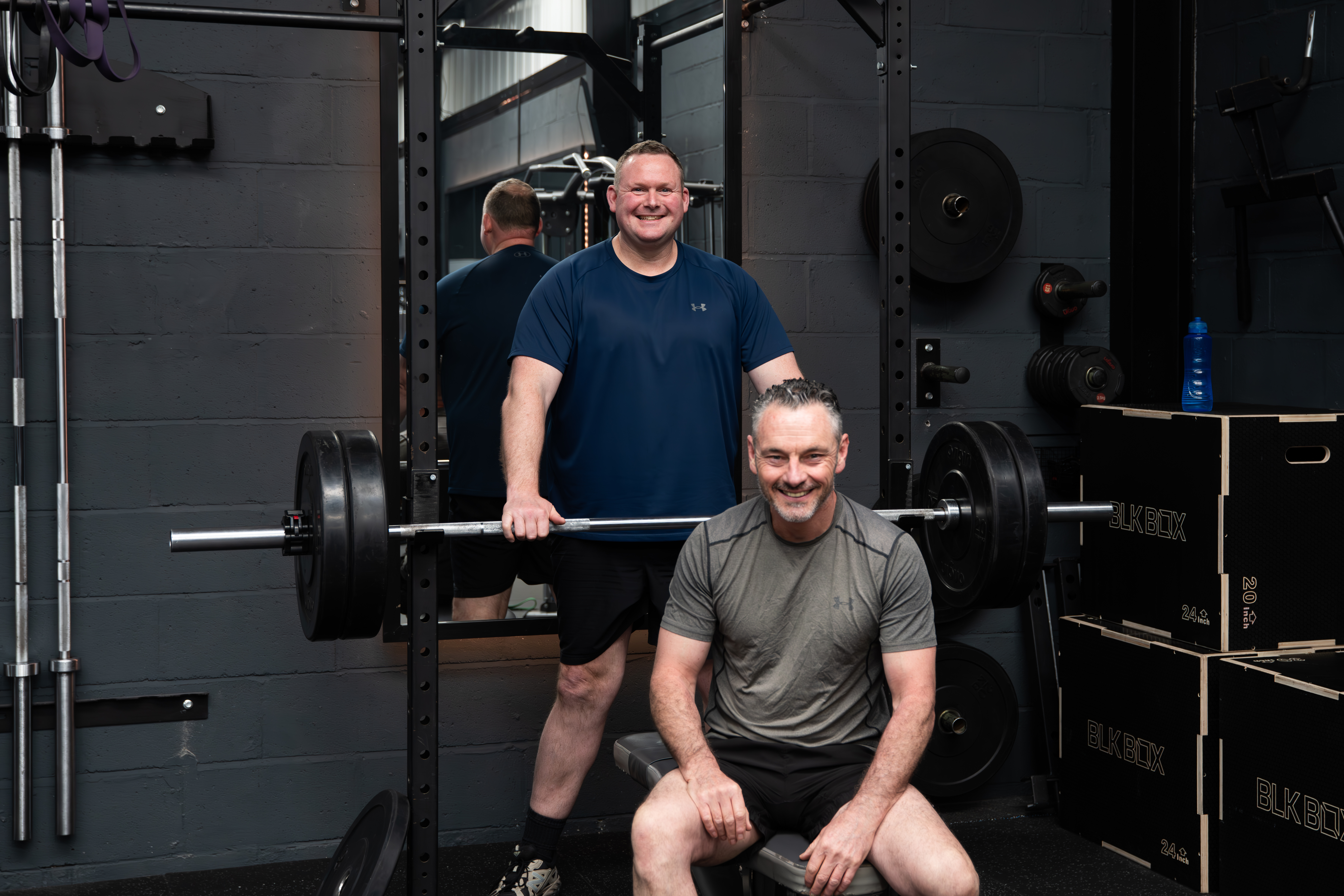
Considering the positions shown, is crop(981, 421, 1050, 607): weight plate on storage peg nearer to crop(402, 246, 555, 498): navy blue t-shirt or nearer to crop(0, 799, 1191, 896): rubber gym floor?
crop(0, 799, 1191, 896): rubber gym floor

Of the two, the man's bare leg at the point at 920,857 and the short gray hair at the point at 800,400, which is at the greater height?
the short gray hair at the point at 800,400

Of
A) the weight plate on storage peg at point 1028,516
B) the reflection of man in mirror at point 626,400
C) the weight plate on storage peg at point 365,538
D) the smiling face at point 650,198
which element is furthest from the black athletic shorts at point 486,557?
the weight plate on storage peg at point 1028,516

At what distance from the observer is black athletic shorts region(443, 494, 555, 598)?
272 cm

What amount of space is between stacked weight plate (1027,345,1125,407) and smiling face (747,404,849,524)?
51.2 inches

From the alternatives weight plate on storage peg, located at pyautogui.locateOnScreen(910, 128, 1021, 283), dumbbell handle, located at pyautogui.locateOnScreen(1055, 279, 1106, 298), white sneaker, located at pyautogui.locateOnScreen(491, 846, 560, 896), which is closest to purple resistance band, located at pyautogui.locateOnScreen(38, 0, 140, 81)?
white sneaker, located at pyautogui.locateOnScreen(491, 846, 560, 896)

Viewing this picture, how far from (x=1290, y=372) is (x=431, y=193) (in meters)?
2.05

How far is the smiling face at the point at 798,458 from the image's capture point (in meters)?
1.86

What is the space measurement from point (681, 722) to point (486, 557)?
980mm

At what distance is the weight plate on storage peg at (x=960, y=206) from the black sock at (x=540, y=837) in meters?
1.50

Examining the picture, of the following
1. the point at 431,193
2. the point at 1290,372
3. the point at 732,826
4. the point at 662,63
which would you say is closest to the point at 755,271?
the point at 662,63

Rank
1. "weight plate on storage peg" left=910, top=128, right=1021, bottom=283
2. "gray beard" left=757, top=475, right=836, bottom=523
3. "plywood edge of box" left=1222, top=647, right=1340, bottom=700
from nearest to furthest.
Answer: "gray beard" left=757, top=475, right=836, bottom=523 < "plywood edge of box" left=1222, top=647, right=1340, bottom=700 < "weight plate on storage peg" left=910, top=128, right=1021, bottom=283

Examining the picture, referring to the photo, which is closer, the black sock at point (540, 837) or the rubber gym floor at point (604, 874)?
the black sock at point (540, 837)

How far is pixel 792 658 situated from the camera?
1.91 metres

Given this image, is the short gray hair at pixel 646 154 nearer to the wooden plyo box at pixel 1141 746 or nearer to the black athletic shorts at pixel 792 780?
the black athletic shorts at pixel 792 780
